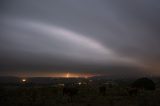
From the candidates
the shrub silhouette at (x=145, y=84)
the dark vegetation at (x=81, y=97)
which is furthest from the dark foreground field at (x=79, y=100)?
the shrub silhouette at (x=145, y=84)

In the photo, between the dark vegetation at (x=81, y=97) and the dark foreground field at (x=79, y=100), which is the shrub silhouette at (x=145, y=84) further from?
the dark foreground field at (x=79, y=100)

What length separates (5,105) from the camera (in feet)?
90.0

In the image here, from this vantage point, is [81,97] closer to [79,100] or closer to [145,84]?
[79,100]

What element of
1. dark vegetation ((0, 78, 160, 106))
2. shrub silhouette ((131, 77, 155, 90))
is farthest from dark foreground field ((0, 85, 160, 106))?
shrub silhouette ((131, 77, 155, 90))

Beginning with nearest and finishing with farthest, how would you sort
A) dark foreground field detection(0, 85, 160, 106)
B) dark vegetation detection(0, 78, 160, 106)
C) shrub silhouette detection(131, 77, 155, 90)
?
dark foreground field detection(0, 85, 160, 106) < dark vegetation detection(0, 78, 160, 106) < shrub silhouette detection(131, 77, 155, 90)

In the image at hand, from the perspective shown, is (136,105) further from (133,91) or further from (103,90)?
(103,90)

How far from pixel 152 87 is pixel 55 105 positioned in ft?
124

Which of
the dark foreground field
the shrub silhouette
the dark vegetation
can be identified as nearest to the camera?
the dark foreground field

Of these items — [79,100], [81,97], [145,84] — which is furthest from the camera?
[145,84]

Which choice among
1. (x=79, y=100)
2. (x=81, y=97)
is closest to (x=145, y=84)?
(x=81, y=97)

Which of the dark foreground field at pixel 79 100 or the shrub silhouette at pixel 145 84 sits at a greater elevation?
the shrub silhouette at pixel 145 84

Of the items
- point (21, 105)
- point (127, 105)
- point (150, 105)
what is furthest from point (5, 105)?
point (150, 105)

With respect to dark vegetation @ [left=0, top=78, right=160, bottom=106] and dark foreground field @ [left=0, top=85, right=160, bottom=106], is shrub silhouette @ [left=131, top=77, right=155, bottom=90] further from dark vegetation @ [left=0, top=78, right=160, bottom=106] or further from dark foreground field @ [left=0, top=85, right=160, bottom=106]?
dark foreground field @ [left=0, top=85, right=160, bottom=106]

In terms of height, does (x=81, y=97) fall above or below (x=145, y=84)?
below
